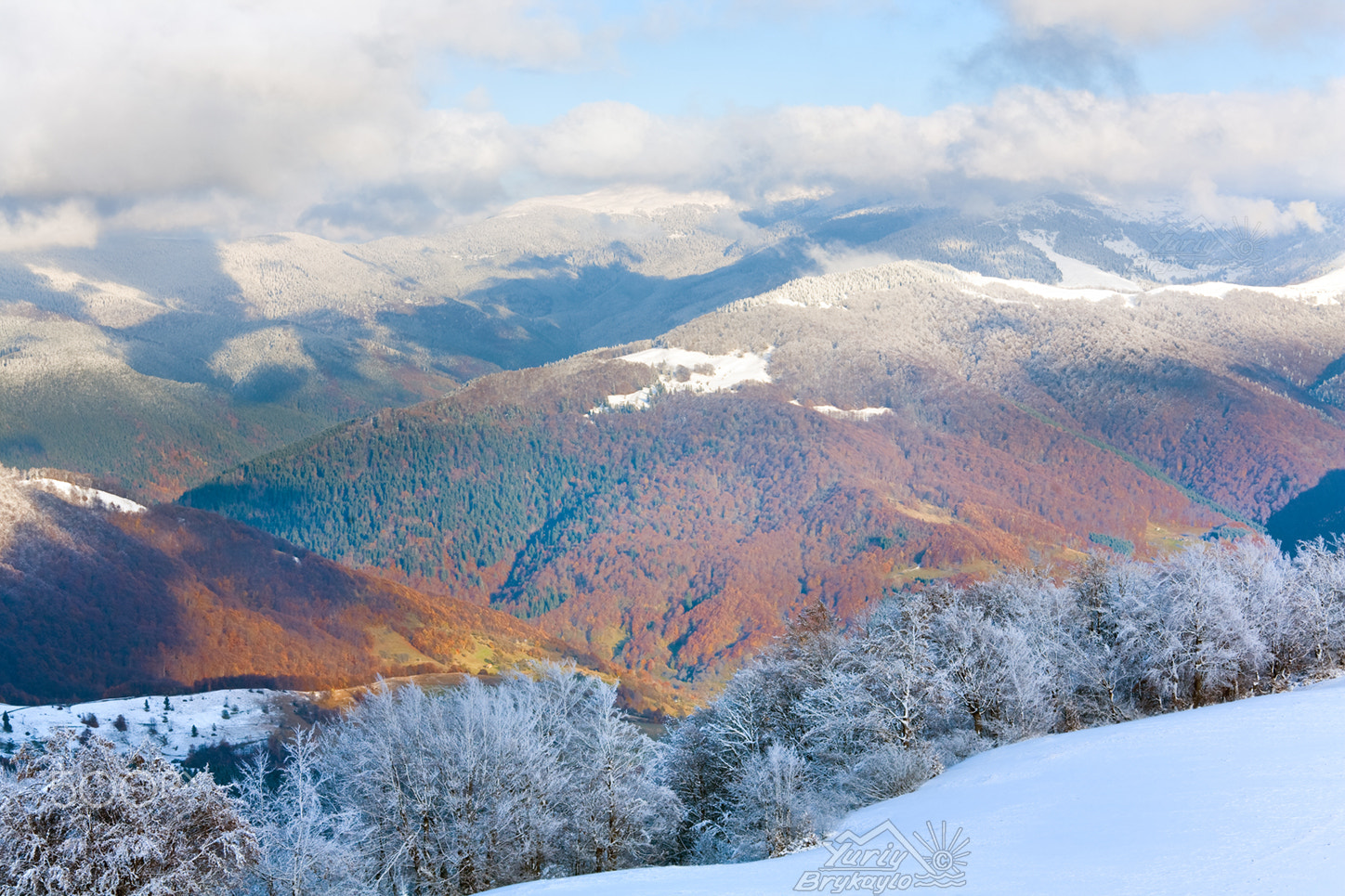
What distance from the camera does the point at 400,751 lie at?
3888cm

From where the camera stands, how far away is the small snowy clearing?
351 feet

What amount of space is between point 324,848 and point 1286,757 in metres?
31.1

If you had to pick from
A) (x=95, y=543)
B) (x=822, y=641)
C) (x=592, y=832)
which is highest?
(x=95, y=543)

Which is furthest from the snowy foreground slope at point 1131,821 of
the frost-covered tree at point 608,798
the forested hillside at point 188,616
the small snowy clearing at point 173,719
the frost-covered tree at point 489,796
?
the forested hillside at point 188,616

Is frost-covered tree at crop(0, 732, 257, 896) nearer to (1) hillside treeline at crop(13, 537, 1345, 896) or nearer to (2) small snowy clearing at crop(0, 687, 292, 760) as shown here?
(1) hillside treeline at crop(13, 537, 1345, 896)

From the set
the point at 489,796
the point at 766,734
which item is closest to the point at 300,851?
the point at 489,796

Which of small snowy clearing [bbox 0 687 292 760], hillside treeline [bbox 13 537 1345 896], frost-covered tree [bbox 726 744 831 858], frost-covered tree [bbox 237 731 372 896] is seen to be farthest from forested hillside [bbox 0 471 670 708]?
frost-covered tree [bbox 237 731 372 896]

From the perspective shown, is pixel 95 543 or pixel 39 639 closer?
pixel 39 639

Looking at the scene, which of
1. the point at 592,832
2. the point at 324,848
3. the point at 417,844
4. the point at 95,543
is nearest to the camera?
the point at 324,848

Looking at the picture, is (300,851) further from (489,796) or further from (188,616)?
(188,616)

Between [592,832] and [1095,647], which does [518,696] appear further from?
[1095,647]

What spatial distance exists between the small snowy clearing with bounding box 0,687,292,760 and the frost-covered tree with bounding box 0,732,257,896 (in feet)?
310

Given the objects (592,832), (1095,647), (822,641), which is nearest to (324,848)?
(592,832)

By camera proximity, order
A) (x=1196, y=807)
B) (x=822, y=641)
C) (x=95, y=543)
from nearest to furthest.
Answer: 1. (x=1196, y=807)
2. (x=822, y=641)
3. (x=95, y=543)
